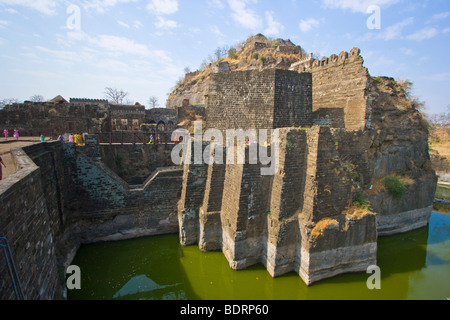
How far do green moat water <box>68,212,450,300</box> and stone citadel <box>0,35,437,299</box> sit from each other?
14.9 inches

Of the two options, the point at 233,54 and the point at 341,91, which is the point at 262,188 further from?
the point at 233,54

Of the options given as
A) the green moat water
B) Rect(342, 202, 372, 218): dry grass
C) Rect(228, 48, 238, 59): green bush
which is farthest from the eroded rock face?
Rect(228, 48, 238, 59): green bush

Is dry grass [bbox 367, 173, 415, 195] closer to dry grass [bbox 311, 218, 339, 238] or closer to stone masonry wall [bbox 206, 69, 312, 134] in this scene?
stone masonry wall [bbox 206, 69, 312, 134]

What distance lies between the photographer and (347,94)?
36.7 ft

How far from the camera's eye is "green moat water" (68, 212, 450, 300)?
22.4ft

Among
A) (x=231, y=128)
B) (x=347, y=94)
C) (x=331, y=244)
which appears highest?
(x=347, y=94)

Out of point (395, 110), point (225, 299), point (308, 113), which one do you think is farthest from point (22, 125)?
point (395, 110)

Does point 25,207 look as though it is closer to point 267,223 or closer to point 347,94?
point 267,223

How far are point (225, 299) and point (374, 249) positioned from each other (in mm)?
5125

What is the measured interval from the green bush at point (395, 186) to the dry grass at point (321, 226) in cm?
537

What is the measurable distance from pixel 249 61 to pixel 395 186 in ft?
101

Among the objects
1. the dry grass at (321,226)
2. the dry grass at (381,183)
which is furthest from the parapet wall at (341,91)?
the dry grass at (321,226)

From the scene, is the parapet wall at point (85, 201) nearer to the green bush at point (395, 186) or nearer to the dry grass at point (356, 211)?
the dry grass at point (356, 211)

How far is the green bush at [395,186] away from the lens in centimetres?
1027
